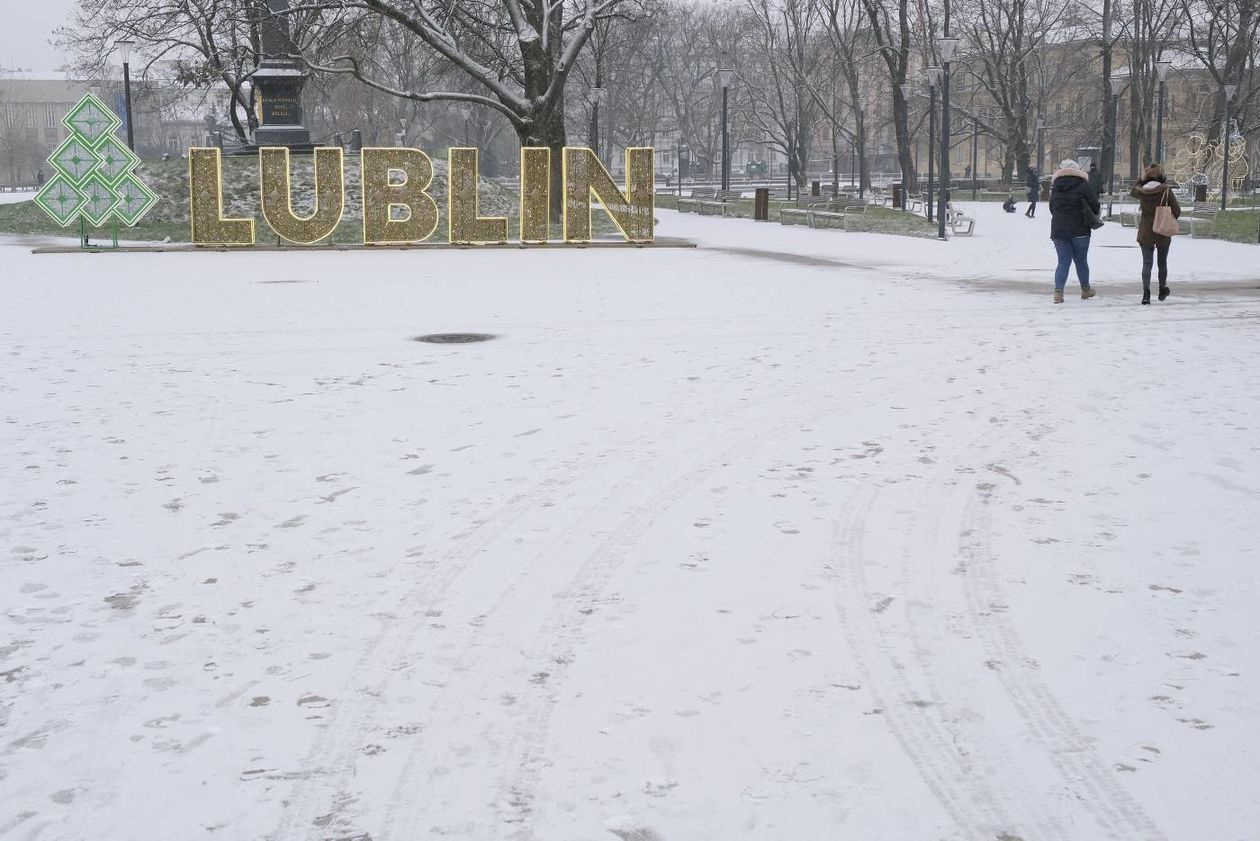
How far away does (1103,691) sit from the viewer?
3945 millimetres

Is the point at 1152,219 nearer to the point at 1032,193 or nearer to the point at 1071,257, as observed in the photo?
the point at 1071,257

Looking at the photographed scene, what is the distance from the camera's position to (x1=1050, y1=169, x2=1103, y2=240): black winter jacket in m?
14.4

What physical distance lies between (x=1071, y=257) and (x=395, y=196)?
13.6 m

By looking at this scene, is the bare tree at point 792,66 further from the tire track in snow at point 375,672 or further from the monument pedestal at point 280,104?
the tire track in snow at point 375,672

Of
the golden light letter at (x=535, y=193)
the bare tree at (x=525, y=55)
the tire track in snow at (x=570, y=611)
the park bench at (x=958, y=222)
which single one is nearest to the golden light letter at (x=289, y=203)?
the golden light letter at (x=535, y=193)

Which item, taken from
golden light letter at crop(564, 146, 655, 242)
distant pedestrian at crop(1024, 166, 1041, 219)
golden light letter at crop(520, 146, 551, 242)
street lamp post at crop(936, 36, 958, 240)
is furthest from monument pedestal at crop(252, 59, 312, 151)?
distant pedestrian at crop(1024, 166, 1041, 219)

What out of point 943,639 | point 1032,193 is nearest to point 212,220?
point 943,639

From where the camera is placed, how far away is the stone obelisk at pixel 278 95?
99.2ft

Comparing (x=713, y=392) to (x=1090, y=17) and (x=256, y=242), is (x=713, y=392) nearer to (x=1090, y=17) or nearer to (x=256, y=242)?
(x=256, y=242)

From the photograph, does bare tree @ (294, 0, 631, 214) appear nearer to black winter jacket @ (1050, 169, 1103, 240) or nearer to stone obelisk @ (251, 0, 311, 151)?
stone obelisk @ (251, 0, 311, 151)

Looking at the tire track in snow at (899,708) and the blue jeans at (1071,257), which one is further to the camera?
the blue jeans at (1071,257)

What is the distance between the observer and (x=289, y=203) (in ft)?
81.3

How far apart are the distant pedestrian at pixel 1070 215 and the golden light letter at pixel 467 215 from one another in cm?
1316

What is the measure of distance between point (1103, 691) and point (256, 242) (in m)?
25.2
